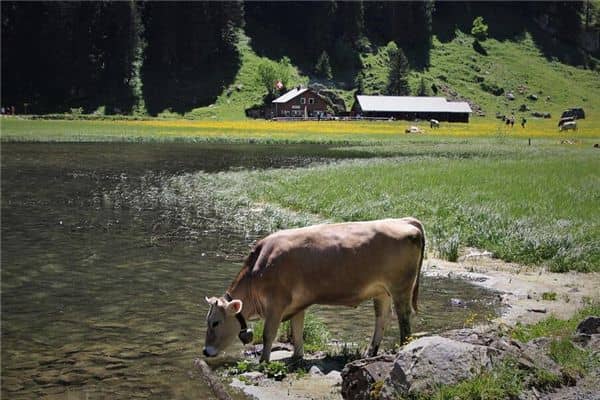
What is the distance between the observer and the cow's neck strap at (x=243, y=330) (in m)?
11.2

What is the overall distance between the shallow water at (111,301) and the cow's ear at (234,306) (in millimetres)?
1152

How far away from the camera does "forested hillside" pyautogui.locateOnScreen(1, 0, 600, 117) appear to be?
136m

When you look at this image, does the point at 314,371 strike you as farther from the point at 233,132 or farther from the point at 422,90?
the point at 422,90

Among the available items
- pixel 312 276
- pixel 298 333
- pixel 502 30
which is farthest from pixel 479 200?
pixel 502 30

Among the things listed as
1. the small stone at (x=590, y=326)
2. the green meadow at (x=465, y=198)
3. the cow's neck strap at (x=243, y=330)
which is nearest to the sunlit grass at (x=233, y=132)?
the green meadow at (x=465, y=198)

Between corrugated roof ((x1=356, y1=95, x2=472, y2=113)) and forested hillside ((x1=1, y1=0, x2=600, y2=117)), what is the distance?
15.2 m

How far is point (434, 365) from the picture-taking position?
27.4 ft

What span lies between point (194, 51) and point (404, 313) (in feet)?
464

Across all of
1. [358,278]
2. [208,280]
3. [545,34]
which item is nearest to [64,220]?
[208,280]

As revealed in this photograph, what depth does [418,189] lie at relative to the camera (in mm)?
31031

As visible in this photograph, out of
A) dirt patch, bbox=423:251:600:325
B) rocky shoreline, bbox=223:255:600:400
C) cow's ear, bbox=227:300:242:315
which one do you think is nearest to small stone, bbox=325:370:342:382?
rocky shoreline, bbox=223:255:600:400

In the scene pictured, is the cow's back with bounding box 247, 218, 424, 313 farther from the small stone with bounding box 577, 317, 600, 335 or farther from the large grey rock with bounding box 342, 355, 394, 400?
the small stone with bounding box 577, 317, 600, 335

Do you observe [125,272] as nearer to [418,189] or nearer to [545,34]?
[418,189]

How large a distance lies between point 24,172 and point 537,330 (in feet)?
123
